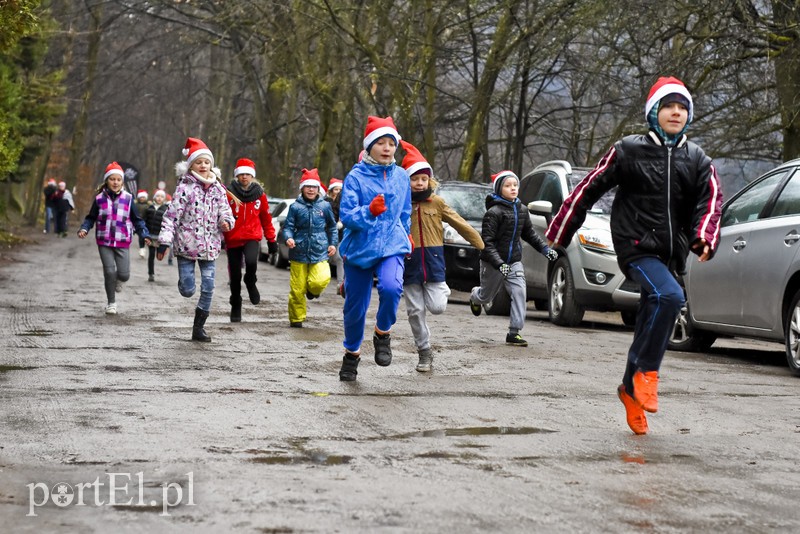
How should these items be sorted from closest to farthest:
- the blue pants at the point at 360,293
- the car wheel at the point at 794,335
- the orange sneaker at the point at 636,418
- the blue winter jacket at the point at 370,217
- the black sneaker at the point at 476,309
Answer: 1. the orange sneaker at the point at 636,418
2. the blue winter jacket at the point at 370,217
3. the blue pants at the point at 360,293
4. the car wheel at the point at 794,335
5. the black sneaker at the point at 476,309

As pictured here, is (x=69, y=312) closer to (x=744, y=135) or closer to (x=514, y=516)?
(x=514, y=516)

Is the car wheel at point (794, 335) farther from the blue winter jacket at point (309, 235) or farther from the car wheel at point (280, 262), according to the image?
the car wheel at point (280, 262)

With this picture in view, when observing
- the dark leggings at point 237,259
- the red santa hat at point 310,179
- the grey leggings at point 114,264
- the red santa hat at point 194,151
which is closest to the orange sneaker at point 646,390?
the red santa hat at point 194,151

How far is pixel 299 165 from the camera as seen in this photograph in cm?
5591

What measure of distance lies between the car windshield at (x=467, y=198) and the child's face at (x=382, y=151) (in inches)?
424

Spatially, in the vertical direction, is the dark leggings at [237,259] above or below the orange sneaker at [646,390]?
above

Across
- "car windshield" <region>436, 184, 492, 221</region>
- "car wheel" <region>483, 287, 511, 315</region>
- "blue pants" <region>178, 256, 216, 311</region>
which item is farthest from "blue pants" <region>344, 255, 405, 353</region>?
"car windshield" <region>436, 184, 492, 221</region>

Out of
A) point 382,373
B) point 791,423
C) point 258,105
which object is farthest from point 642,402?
point 258,105

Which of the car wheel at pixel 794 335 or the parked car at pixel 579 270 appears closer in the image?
the car wheel at pixel 794 335

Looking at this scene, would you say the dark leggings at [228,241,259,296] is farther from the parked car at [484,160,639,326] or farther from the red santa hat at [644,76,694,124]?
the red santa hat at [644,76,694,124]

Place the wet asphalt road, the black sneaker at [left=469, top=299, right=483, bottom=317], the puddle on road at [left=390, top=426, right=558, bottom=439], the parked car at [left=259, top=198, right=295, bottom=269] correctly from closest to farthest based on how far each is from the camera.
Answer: the wet asphalt road → the puddle on road at [left=390, top=426, right=558, bottom=439] → the black sneaker at [left=469, top=299, right=483, bottom=317] → the parked car at [left=259, top=198, right=295, bottom=269]

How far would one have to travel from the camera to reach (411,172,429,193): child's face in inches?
419

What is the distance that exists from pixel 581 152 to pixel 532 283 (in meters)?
16.5

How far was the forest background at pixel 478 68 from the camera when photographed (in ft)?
60.7
